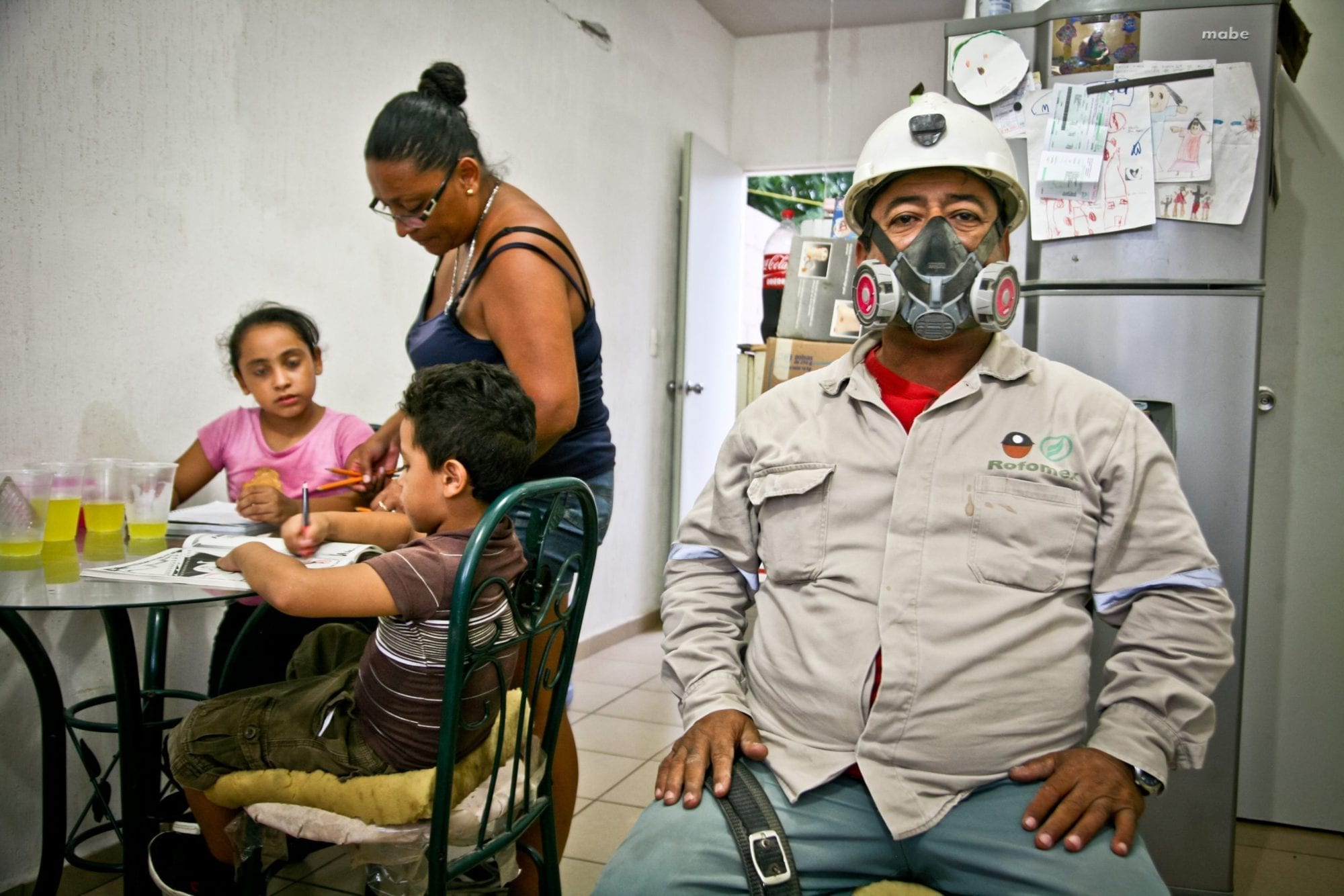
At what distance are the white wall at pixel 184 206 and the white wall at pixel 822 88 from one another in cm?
200

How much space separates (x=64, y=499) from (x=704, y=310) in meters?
3.73

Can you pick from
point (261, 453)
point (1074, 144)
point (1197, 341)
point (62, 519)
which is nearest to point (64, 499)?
point (62, 519)

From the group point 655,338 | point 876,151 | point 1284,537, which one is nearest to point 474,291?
point 876,151

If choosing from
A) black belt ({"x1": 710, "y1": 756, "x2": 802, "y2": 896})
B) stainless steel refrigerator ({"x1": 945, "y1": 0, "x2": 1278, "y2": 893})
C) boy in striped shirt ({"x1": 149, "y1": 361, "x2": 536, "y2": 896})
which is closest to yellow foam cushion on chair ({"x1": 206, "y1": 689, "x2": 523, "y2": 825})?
boy in striped shirt ({"x1": 149, "y1": 361, "x2": 536, "y2": 896})

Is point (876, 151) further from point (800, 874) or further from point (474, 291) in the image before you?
point (800, 874)

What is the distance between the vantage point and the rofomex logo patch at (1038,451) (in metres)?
1.25

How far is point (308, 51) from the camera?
2.56 meters

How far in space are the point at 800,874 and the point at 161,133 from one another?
2.00 metres

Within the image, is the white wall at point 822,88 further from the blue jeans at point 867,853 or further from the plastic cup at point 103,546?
the blue jeans at point 867,853

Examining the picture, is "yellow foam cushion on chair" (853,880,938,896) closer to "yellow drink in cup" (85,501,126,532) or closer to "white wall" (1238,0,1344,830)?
"yellow drink in cup" (85,501,126,532)

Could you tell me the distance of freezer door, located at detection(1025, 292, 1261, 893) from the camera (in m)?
2.18

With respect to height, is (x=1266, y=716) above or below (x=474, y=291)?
below

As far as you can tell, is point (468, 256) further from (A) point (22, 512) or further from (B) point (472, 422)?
(A) point (22, 512)

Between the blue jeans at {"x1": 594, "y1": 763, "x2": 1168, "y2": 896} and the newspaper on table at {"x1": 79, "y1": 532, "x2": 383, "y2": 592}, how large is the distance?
1.86 ft
